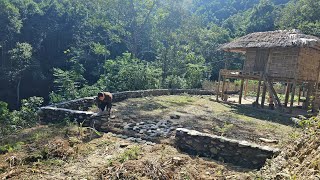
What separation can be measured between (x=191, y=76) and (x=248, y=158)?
66.1 feet

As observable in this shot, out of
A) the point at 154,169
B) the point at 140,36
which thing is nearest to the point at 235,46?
the point at 154,169

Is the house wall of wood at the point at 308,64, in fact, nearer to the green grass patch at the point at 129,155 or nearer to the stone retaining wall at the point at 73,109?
the stone retaining wall at the point at 73,109

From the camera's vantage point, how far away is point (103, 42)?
3300 cm

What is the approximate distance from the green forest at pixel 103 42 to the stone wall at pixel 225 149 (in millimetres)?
12260

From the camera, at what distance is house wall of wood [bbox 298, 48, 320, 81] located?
1530cm

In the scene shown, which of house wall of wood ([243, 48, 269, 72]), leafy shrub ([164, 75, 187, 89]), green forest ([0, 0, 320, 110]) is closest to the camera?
house wall of wood ([243, 48, 269, 72])

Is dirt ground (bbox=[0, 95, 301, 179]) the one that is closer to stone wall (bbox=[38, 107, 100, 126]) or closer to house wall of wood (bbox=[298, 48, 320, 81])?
stone wall (bbox=[38, 107, 100, 126])

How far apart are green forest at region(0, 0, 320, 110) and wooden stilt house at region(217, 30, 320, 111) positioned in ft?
24.7

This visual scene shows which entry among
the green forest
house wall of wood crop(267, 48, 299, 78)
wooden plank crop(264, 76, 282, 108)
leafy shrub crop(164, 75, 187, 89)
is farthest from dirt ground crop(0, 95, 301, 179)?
leafy shrub crop(164, 75, 187, 89)

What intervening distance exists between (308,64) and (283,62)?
1.87 m

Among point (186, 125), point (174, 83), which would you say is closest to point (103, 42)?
point (174, 83)

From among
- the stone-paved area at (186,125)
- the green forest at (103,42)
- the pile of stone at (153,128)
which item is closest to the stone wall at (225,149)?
the stone-paved area at (186,125)

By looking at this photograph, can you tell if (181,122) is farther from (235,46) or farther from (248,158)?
(235,46)

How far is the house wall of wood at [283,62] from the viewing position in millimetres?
15195
